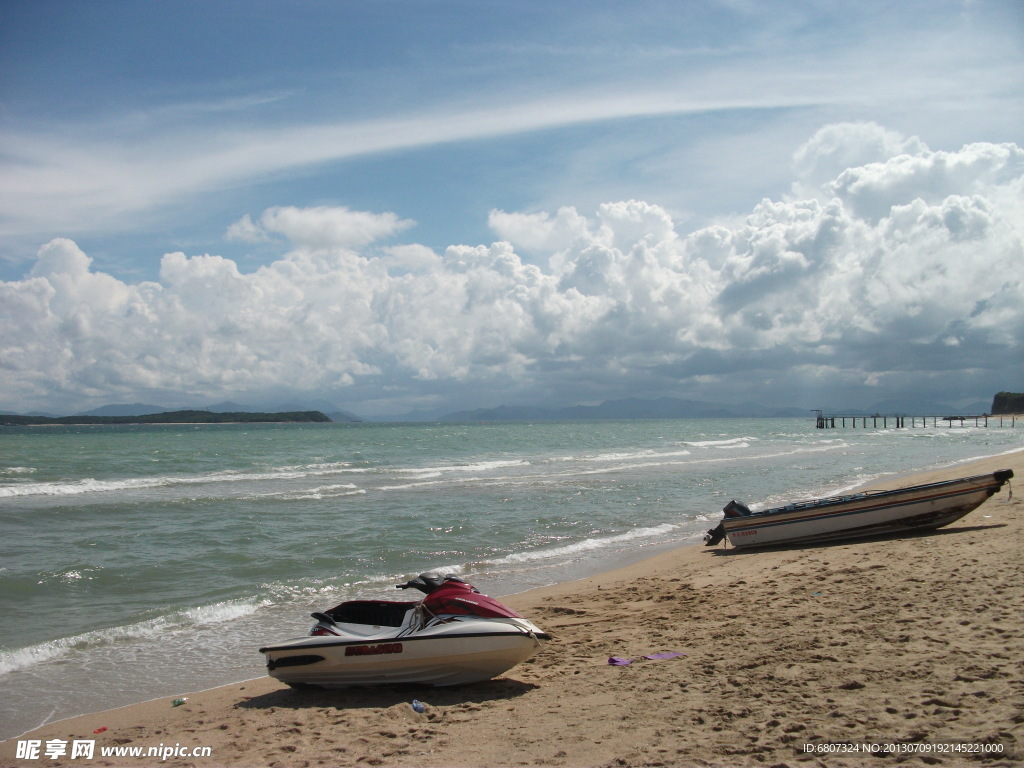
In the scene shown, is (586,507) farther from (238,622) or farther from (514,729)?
(514,729)

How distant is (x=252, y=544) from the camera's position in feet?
48.1

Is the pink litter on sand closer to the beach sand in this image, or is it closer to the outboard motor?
the beach sand

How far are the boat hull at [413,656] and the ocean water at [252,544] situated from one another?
152cm

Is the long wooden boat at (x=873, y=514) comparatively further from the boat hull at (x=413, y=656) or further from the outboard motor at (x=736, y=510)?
the boat hull at (x=413, y=656)

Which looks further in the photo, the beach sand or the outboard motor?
the outboard motor

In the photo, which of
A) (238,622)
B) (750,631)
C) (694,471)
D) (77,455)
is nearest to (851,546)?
(750,631)

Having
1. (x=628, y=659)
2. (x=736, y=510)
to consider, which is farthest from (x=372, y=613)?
(x=736, y=510)

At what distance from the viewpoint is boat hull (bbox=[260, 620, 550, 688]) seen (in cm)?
636

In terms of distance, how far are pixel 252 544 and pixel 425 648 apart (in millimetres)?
9642

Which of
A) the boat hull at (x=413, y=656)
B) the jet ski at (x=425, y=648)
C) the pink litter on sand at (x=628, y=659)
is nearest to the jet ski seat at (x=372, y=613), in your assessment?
the jet ski at (x=425, y=648)

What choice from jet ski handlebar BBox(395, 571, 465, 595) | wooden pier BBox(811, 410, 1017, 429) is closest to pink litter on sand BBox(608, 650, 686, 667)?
jet ski handlebar BBox(395, 571, 465, 595)

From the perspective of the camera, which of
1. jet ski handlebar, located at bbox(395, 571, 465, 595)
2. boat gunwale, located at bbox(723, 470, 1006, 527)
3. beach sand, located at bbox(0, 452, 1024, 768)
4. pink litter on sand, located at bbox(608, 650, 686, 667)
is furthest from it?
boat gunwale, located at bbox(723, 470, 1006, 527)

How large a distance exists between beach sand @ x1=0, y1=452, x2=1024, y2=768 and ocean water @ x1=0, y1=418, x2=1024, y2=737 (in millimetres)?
1776

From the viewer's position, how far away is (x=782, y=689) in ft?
18.0
